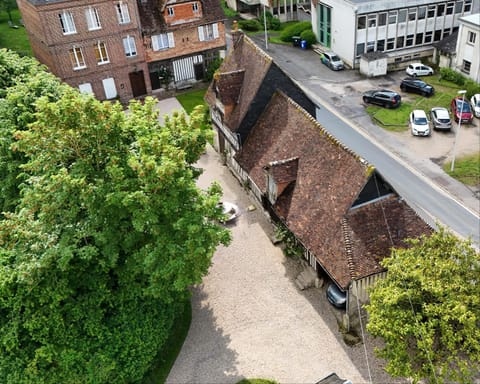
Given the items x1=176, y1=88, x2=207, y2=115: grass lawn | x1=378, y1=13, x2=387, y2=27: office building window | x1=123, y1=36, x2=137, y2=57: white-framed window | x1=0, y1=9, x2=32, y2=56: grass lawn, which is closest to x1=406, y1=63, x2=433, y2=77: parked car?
x1=378, y1=13, x2=387, y2=27: office building window

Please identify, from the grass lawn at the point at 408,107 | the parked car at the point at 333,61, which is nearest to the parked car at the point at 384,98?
the grass lawn at the point at 408,107

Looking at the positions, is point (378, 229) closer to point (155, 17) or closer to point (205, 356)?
point (205, 356)

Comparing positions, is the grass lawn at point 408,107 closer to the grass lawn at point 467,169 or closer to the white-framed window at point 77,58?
the grass lawn at point 467,169

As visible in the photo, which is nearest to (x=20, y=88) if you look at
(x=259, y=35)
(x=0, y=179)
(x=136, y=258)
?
(x=0, y=179)

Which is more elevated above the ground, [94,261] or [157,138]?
[157,138]

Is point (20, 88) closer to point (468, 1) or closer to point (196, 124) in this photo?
point (196, 124)

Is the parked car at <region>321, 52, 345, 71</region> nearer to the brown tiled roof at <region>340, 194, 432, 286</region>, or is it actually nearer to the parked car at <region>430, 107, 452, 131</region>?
the parked car at <region>430, 107, 452, 131</region>

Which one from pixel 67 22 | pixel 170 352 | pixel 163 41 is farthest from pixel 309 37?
pixel 170 352
